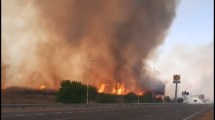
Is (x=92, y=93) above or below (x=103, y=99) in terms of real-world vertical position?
above

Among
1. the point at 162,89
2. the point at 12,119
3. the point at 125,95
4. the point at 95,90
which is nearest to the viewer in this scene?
the point at 12,119

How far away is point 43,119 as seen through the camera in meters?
29.4

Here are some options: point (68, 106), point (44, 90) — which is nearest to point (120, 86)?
point (44, 90)

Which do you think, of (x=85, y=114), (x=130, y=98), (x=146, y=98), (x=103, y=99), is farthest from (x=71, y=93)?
(x=146, y=98)

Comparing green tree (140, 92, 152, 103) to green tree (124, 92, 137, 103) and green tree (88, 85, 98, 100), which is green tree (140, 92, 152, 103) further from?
green tree (88, 85, 98, 100)

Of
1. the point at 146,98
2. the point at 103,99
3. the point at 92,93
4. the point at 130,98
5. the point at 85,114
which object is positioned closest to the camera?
the point at 85,114

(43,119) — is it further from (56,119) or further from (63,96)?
(63,96)

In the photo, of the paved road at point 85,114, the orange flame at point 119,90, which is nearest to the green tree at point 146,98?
the orange flame at point 119,90

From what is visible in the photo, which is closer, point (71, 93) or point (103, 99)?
point (71, 93)

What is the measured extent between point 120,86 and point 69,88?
5360 cm

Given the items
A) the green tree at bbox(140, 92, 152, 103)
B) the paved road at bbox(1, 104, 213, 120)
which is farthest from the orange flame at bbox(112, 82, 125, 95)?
the paved road at bbox(1, 104, 213, 120)

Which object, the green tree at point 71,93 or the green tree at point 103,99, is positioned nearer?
the green tree at point 71,93

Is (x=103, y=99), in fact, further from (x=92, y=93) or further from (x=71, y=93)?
(x=71, y=93)

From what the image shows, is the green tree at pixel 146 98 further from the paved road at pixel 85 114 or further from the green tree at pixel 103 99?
the paved road at pixel 85 114
